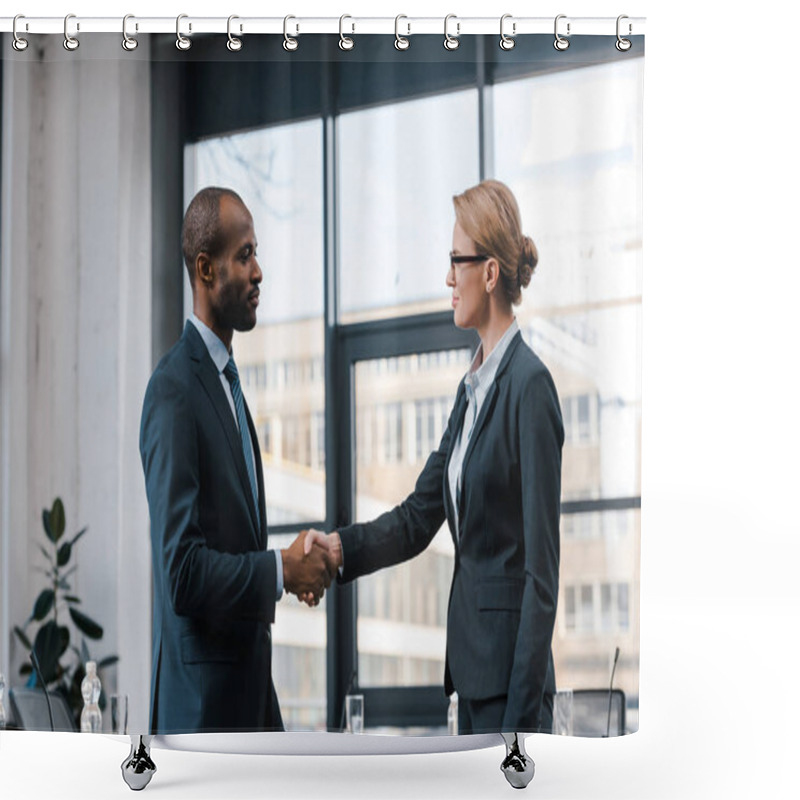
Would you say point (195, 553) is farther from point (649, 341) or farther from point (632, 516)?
point (649, 341)

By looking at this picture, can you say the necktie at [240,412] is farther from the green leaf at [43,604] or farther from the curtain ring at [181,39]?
the curtain ring at [181,39]

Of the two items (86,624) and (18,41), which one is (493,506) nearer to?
(86,624)

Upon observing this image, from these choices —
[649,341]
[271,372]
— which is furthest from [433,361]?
[649,341]

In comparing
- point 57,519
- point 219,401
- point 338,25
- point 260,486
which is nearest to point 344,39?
point 338,25

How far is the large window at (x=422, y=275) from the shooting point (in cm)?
230

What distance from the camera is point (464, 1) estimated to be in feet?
8.76

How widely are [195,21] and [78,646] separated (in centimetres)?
129

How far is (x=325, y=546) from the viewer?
2289 millimetres

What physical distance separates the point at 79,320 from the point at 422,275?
71cm

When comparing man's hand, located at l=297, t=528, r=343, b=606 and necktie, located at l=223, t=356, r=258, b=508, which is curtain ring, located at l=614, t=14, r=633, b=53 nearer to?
necktie, located at l=223, t=356, r=258, b=508

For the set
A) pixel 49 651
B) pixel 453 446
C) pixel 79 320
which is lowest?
pixel 49 651

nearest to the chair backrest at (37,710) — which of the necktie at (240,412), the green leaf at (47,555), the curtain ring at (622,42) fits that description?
the green leaf at (47,555)

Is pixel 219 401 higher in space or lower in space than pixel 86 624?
higher

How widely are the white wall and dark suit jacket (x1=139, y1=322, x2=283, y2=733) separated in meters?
0.05
